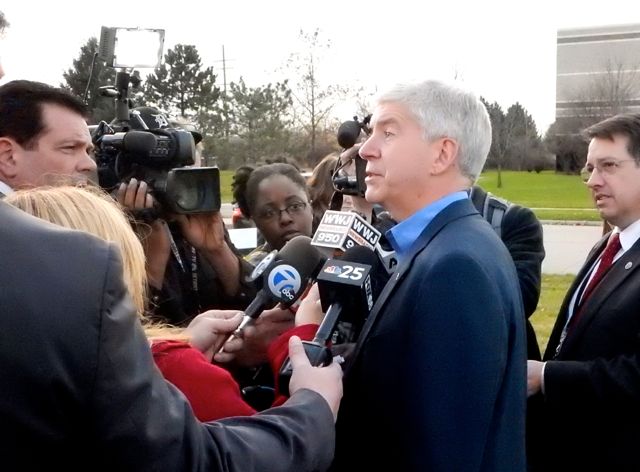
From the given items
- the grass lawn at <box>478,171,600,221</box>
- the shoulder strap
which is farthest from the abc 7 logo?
the grass lawn at <box>478,171,600,221</box>

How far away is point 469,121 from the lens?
6.84 feet

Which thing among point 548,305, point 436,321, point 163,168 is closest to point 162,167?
point 163,168

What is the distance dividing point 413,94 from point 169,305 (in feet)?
4.70

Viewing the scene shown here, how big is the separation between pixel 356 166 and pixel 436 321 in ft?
4.69

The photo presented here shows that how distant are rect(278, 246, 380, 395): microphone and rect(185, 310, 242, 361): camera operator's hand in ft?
1.08

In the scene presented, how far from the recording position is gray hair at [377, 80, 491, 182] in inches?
80.4

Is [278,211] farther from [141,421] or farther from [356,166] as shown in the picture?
[141,421]

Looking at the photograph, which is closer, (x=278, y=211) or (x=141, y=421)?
(x=141, y=421)

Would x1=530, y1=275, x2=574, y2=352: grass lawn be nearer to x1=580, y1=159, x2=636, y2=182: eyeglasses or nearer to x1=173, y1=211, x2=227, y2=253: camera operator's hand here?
x1=580, y1=159, x2=636, y2=182: eyeglasses

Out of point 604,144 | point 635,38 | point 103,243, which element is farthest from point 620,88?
point 103,243

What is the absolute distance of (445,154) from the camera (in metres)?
2.06

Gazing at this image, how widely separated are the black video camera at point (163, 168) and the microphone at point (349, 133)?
648 millimetres

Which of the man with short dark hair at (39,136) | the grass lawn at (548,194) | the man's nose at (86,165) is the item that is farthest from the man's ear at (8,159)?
the grass lawn at (548,194)

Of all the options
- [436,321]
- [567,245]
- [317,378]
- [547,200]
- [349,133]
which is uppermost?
[349,133]
